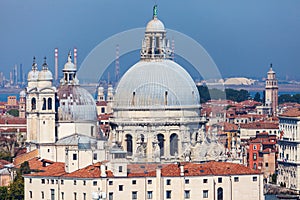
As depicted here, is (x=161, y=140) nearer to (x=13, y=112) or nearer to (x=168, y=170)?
(x=168, y=170)

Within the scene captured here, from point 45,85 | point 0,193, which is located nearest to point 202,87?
point 45,85

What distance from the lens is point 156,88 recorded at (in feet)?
157

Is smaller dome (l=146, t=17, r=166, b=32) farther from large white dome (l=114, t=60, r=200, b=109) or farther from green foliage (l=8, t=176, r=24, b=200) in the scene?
green foliage (l=8, t=176, r=24, b=200)

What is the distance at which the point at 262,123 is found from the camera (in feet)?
223

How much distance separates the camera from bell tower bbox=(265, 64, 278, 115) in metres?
86.4

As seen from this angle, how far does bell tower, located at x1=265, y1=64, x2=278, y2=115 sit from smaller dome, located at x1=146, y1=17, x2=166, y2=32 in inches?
1432

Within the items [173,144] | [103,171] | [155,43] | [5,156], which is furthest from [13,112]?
[103,171]

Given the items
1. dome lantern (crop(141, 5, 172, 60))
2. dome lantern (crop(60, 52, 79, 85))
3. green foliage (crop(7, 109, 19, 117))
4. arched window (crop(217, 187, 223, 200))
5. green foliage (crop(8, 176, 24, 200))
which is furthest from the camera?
green foliage (crop(7, 109, 19, 117))

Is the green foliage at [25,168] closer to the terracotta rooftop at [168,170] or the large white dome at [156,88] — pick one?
the terracotta rooftop at [168,170]

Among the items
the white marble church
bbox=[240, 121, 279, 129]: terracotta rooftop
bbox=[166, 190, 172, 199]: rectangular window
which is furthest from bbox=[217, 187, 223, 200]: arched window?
bbox=[240, 121, 279, 129]: terracotta rooftop

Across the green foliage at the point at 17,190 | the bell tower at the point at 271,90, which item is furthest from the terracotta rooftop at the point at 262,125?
the green foliage at the point at 17,190

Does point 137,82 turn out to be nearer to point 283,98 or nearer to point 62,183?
point 62,183

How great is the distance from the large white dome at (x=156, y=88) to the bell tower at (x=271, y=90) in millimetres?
37029

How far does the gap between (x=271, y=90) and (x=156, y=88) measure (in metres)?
41.2
